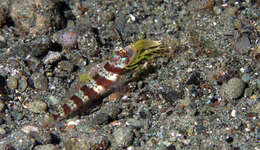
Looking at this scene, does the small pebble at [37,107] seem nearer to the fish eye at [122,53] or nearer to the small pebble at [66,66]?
the small pebble at [66,66]

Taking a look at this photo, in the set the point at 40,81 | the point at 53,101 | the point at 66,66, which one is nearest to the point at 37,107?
the point at 53,101

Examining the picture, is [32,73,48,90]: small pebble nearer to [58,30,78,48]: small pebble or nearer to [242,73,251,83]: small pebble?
[58,30,78,48]: small pebble

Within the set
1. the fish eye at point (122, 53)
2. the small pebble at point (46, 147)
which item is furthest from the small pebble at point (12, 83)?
the fish eye at point (122, 53)

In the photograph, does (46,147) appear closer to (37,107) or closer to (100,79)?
(37,107)

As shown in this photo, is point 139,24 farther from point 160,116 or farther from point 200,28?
point 160,116

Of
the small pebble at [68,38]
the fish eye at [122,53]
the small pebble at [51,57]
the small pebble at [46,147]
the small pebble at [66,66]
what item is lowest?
the small pebble at [46,147]

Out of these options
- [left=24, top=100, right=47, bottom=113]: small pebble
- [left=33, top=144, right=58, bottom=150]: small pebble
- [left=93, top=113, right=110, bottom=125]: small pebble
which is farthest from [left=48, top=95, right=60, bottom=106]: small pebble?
[left=33, top=144, right=58, bottom=150]: small pebble
